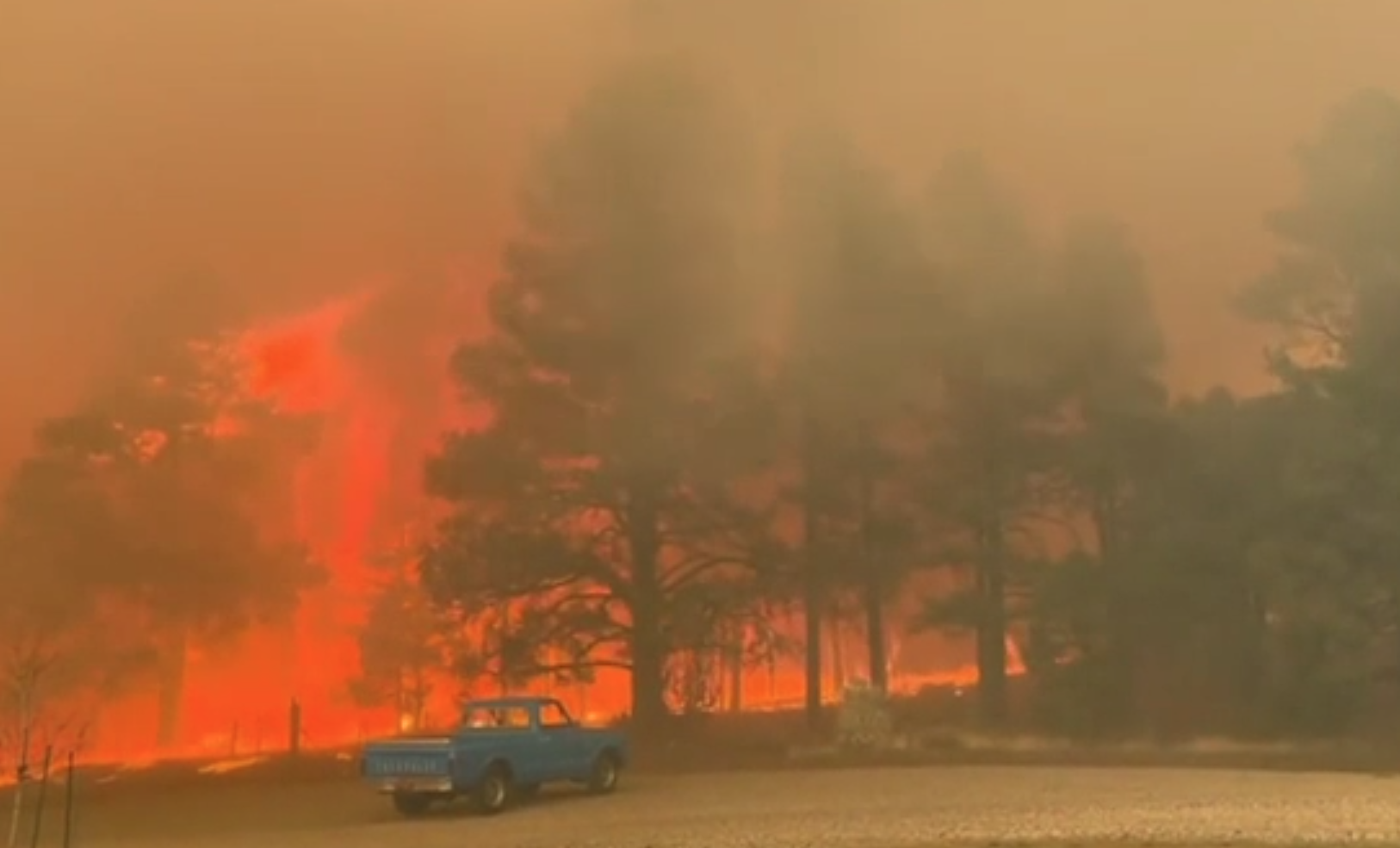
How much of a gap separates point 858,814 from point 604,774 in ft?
19.2

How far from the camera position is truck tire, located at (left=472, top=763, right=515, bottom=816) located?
21.3m

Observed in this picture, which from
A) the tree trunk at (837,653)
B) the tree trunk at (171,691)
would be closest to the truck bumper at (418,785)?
the tree trunk at (837,653)

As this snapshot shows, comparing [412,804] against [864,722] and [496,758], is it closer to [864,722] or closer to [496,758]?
[496,758]

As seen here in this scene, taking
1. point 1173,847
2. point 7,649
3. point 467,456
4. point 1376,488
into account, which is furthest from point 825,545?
point 1173,847

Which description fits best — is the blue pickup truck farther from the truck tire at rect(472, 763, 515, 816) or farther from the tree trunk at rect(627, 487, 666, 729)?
the tree trunk at rect(627, 487, 666, 729)

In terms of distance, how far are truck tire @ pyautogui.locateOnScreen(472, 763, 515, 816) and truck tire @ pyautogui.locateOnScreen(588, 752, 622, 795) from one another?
1914 millimetres

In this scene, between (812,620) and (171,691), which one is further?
(171,691)

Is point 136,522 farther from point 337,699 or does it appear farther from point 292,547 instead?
point 337,699

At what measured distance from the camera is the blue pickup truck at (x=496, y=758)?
69.1ft

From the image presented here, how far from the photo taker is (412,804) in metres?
21.7

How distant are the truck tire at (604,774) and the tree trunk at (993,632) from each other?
1418 centimetres

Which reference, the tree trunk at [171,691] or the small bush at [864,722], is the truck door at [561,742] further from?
the tree trunk at [171,691]

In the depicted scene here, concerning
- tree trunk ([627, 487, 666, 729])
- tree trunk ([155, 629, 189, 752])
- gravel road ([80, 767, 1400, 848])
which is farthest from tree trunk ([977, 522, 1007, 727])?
tree trunk ([155, 629, 189, 752])

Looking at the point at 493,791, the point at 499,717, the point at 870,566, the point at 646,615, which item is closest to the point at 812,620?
the point at 870,566
